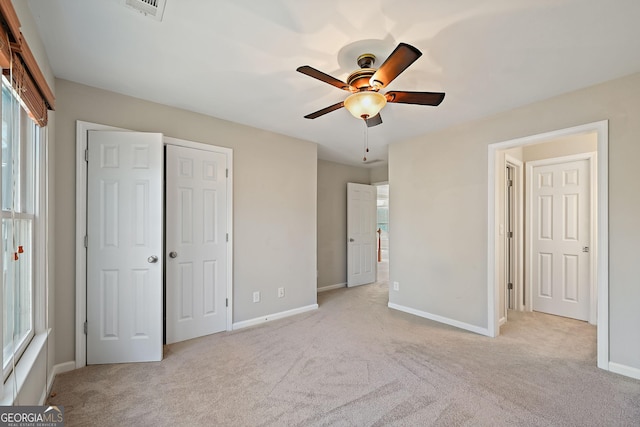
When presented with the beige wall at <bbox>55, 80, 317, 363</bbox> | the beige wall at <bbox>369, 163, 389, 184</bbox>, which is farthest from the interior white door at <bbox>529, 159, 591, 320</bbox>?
the beige wall at <bbox>55, 80, 317, 363</bbox>

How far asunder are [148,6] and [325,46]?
102 cm

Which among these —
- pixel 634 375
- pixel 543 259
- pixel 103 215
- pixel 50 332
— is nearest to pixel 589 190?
pixel 543 259

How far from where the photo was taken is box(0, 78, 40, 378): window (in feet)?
5.06

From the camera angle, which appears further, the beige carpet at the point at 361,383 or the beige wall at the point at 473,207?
the beige wall at the point at 473,207

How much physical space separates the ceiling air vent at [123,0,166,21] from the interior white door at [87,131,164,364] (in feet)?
3.85

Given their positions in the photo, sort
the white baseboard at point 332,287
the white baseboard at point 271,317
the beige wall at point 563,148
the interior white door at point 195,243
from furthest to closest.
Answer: the white baseboard at point 332,287 → the beige wall at point 563,148 → the white baseboard at point 271,317 → the interior white door at point 195,243

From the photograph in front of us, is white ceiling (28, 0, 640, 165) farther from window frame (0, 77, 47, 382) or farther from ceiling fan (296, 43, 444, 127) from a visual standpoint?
window frame (0, 77, 47, 382)

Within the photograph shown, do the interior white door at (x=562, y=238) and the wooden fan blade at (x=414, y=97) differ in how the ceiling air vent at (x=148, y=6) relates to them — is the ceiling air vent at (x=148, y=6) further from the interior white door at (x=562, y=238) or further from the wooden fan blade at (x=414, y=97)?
the interior white door at (x=562, y=238)

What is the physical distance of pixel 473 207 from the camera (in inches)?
132

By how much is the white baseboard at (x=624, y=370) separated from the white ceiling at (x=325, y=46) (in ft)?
7.61

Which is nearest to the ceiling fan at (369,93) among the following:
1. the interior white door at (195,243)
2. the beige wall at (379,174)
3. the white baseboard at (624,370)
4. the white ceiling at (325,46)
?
the white ceiling at (325,46)

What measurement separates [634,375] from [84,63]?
15.8 ft

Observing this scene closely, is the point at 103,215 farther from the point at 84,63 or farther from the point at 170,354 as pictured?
the point at 170,354

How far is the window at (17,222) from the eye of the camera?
60.7 inches
